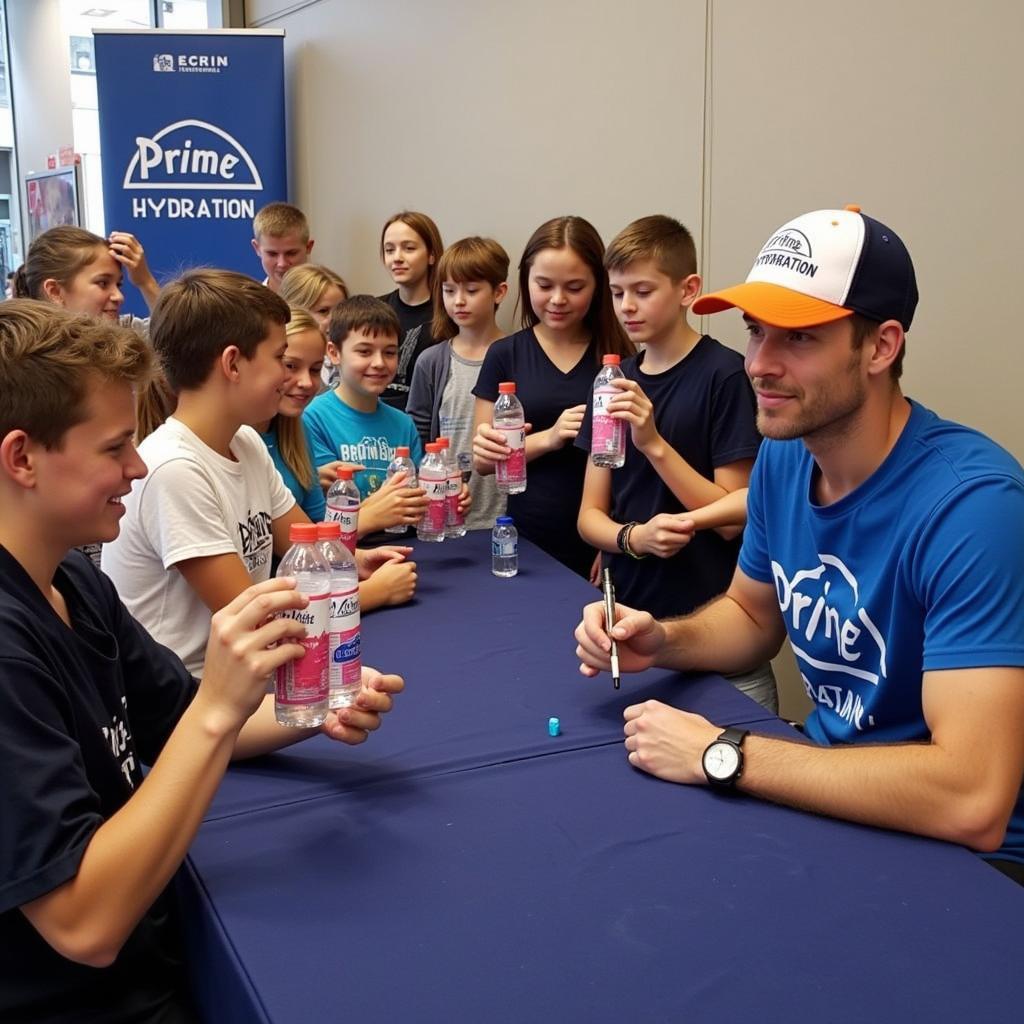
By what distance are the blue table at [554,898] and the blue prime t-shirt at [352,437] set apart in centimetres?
147

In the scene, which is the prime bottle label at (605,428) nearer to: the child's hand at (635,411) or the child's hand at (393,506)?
the child's hand at (635,411)

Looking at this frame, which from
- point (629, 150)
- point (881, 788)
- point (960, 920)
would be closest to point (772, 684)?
point (881, 788)

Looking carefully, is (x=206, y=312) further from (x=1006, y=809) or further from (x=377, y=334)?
(x=1006, y=809)

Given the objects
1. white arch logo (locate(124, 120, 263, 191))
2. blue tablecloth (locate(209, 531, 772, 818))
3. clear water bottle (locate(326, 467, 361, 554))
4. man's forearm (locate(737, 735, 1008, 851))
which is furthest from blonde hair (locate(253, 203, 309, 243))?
man's forearm (locate(737, 735, 1008, 851))

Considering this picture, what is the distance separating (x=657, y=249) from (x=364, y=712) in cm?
161

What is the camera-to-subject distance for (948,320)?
2.71m

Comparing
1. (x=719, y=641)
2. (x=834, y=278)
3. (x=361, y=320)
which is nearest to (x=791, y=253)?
(x=834, y=278)

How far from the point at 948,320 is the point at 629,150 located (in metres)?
1.50

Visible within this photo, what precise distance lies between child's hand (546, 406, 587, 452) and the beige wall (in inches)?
31.8

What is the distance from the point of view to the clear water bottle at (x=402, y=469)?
2715 mm

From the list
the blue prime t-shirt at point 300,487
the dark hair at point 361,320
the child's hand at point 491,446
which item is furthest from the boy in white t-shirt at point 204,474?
the dark hair at point 361,320

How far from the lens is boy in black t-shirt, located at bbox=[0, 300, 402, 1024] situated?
103 centimetres

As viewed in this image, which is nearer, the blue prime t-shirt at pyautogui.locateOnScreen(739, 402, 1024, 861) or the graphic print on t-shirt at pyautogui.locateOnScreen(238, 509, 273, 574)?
the blue prime t-shirt at pyautogui.locateOnScreen(739, 402, 1024, 861)

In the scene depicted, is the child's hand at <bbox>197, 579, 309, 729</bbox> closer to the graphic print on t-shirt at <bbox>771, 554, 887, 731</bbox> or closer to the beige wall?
the graphic print on t-shirt at <bbox>771, 554, 887, 731</bbox>
